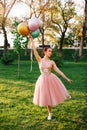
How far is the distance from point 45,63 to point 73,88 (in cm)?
704

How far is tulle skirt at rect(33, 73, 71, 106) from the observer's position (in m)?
8.75

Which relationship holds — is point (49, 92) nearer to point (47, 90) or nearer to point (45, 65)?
point (47, 90)

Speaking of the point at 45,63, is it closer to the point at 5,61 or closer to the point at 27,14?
the point at 5,61

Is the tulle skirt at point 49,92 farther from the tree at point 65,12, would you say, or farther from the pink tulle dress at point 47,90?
the tree at point 65,12

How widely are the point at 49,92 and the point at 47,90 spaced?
85mm

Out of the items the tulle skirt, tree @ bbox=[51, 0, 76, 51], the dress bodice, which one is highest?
tree @ bbox=[51, 0, 76, 51]

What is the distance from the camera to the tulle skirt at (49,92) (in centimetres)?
875

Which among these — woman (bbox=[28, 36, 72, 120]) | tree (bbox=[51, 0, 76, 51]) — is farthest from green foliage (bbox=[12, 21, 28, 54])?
tree (bbox=[51, 0, 76, 51])

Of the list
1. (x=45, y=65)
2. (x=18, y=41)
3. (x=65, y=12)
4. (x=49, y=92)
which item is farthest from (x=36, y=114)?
(x=65, y=12)

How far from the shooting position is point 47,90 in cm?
881

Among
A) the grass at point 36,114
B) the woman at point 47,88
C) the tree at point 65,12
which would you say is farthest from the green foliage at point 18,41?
the tree at point 65,12

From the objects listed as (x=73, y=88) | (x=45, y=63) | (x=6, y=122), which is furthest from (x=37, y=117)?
(x=73, y=88)

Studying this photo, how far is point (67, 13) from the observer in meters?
57.5

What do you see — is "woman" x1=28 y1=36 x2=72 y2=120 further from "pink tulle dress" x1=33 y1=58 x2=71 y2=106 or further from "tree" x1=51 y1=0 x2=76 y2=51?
"tree" x1=51 y1=0 x2=76 y2=51
